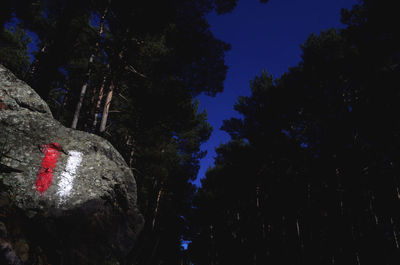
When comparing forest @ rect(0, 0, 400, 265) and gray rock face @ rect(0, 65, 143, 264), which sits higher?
forest @ rect(0, 0, 400, 265)

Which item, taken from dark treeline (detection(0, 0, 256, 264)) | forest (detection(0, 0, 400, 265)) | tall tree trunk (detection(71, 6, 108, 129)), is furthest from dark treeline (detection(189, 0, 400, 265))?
tall tree trunk (detection(71, 6, 108, 129))

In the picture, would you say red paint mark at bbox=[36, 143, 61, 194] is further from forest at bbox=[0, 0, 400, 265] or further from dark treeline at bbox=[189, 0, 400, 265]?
dark treeline at bbox=[189, 0, 400, 265]

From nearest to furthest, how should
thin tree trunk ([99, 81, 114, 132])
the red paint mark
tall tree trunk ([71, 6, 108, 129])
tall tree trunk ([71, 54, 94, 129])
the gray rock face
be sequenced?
the gray rock face
the red paint mark
tall tree trunk ([71, 54, 94, 129])
tall tree trunk ([71, 6, 108, 129])
thin tree trunk ([99, 81, 114, 132])

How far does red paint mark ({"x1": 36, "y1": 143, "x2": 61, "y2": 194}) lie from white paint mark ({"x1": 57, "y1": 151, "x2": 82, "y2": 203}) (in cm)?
20

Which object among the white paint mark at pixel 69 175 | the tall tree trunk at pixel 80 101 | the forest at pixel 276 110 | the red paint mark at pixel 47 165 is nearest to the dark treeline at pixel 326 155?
the forest at pixel 276 110

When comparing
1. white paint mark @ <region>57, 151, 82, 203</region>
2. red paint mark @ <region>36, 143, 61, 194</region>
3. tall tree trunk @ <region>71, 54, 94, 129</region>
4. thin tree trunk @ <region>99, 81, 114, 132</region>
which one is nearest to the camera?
red paint mark @ <region>36, 143, 61, 194</region>

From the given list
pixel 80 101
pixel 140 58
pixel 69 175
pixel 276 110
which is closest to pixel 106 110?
pixel 80 101

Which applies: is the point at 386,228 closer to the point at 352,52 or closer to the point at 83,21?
the point at 352,52

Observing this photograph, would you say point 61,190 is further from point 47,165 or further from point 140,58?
point 140,58

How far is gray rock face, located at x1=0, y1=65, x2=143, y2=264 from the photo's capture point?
3254mm

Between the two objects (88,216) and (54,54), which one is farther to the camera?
(54,54)

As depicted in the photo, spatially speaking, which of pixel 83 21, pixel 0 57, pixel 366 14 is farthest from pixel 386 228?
pixel 0 57

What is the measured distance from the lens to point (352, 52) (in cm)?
939

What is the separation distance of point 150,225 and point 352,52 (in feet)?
50.1
